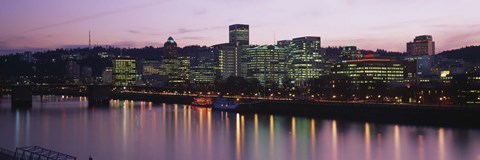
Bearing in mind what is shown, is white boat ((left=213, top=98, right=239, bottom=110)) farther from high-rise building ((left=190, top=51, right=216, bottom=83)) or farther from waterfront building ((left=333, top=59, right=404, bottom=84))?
high-rise building ((left=190, top=51, right=216, bottom=83))

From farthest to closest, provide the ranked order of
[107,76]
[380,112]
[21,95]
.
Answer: [107,76]
[21,95]
[380,112]

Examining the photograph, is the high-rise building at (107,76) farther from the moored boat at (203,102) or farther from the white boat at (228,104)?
the white boat at (228,104)

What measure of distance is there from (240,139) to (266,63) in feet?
381

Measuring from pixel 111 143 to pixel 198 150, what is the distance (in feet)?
21.0

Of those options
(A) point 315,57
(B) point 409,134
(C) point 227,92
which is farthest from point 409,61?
(B) point 409,134

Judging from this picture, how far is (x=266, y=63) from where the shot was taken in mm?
152375

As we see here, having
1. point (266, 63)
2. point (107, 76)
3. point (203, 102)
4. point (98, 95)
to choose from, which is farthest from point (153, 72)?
point (203, 102)

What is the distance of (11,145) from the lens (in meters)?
34.4

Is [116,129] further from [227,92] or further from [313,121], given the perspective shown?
[227,92]

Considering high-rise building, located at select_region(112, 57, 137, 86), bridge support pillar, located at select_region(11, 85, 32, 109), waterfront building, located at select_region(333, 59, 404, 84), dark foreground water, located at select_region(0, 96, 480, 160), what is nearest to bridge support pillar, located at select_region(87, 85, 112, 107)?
bridge support pillar, located at select_region(11, 85, 32, 109)

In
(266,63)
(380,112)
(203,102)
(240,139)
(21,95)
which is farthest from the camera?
(266,63)

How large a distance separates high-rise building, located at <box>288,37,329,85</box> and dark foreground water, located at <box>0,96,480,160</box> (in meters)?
94.6

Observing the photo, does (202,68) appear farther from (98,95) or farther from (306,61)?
(98,95)

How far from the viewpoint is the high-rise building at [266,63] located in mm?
150750
